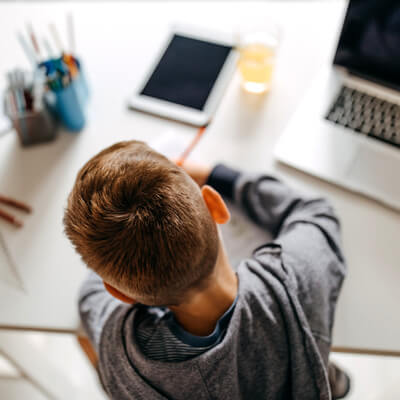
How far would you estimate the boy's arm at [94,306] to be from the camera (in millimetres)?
676

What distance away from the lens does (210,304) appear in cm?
61

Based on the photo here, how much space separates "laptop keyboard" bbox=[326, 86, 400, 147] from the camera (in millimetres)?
873

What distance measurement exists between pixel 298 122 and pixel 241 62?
0.69 feet

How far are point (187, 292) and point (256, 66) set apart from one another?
24.6 inches

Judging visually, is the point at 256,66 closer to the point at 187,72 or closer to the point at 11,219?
the point at 187,72

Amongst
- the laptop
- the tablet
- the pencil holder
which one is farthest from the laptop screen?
the pencil holder

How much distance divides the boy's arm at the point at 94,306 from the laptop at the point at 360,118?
0.46m

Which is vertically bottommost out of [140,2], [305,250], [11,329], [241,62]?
[11,329]

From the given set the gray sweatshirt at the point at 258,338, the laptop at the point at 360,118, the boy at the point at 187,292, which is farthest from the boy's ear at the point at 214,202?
the laptop at the point at 360,118

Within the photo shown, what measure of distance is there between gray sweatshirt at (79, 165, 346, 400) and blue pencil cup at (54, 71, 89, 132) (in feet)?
1.36

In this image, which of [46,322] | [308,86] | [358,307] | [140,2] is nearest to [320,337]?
[358,307]

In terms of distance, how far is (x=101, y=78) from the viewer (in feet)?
3.43

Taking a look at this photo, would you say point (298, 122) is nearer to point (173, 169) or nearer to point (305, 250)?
point (305, 250)

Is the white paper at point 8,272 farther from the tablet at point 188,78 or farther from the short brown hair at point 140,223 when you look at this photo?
the tablet at point 188,78
